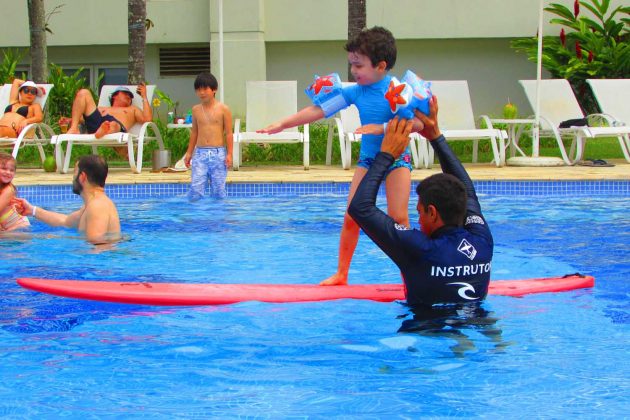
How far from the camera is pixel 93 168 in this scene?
5.99 meters

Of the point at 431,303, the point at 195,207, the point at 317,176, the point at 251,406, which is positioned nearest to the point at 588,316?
the point at 431,303

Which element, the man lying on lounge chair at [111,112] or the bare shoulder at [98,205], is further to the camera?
the man lying on lounge chair at [111,112]

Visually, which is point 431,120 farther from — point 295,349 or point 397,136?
point 295,349

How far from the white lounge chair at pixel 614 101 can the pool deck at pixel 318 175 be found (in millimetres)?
523

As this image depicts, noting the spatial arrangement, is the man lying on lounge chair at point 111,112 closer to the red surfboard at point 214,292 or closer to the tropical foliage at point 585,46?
the tropical foliage at point 585,46

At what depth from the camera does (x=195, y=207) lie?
885cm

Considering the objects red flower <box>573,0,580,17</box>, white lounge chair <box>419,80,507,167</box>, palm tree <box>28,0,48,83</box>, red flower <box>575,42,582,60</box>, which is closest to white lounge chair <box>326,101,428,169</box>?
white lounge chair <box>419,80,507,167</box>

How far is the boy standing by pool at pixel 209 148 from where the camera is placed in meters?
9.09

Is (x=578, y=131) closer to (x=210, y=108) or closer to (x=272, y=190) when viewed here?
(x=272, y=190)

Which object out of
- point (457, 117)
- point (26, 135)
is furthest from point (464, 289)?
A: point (26, 135)

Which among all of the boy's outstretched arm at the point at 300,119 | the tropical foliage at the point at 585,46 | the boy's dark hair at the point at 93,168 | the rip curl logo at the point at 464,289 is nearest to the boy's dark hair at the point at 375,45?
the boy's outstretched arm at the point at 300,119

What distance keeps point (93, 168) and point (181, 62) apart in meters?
11.8

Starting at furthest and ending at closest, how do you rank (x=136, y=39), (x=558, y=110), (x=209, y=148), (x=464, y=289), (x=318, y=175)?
(x=136, y=39)
(x=558, y=110)
(x=318, y=175)
(x=209, y=148)
(x=464, y=289)

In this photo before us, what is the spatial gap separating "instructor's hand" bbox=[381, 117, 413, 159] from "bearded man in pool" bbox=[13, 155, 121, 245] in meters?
2.95
